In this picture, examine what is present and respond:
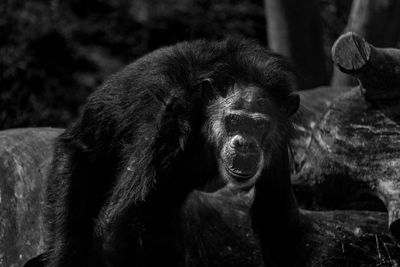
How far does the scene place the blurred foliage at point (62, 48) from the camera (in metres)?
12.1

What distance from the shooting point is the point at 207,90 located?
20.1 feet

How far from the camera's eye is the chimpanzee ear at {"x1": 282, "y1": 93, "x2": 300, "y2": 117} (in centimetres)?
630

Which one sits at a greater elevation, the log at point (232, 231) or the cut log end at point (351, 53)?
the cut log end at point (351, 53)

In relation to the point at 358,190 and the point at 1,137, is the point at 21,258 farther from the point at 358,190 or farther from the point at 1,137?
the point at 358,190

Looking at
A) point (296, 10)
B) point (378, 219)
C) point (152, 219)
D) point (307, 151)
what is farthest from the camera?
point (296, 10)

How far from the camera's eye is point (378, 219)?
6844mm

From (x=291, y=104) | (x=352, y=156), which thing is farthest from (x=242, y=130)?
(x=352, y=156)

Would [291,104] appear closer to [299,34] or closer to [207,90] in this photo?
[207,90]

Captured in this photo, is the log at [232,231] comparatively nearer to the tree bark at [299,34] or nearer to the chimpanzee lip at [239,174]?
→ the chimpanzee lip at [239,174]

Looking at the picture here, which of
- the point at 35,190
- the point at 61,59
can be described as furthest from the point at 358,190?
the point at 61,59

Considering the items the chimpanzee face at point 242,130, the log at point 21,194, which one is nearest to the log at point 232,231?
the log at point 21,194

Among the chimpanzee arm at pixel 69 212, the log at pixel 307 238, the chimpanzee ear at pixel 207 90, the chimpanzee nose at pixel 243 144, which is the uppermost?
the chimpanzee ear at pixel 207 90

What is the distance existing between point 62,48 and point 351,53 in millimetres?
6340

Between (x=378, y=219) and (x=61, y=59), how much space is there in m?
6.37
